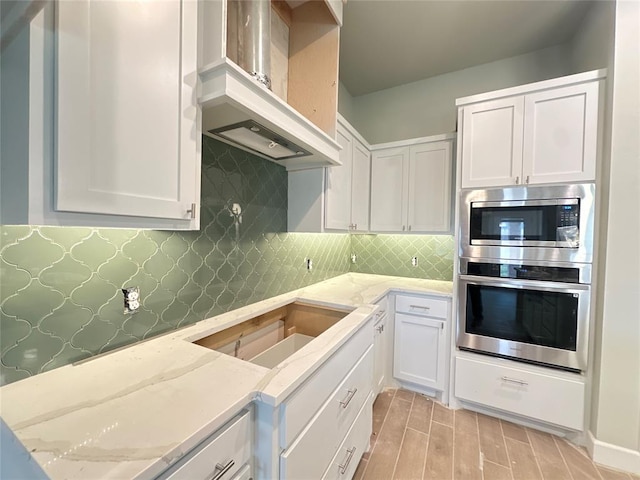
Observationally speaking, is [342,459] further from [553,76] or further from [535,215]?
[553,76]

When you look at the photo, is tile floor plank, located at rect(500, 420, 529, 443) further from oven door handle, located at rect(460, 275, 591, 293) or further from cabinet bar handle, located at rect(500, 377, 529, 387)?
oven door handle, located at rect(460, 275, 591, 293)

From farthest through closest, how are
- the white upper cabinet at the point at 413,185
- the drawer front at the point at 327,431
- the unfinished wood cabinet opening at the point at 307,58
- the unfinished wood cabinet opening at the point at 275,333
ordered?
the white upper cabinet at the point at 413,185, the unfinished wood cabinet opening at the point at 307,58, the unfinished wood cabinet opening at the point at 275,333, the drawer front at the point at 327,431

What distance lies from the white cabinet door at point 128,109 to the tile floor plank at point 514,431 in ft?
8.07

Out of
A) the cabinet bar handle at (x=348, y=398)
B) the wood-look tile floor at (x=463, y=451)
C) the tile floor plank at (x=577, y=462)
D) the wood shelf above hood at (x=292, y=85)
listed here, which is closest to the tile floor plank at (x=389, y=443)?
the wood-look tile floor at (x=463, y=451)

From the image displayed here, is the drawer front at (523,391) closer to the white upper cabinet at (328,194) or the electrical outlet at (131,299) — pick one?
the white upper cabinet at (328,194)

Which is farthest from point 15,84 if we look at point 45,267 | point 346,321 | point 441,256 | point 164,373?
point 441,256

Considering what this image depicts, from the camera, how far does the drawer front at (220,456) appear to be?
1.95ft

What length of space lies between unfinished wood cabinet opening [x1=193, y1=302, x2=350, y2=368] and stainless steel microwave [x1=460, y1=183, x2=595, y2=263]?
1.17 metres

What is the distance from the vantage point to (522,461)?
157 cm

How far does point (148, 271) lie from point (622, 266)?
8.33ft

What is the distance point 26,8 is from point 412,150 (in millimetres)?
2394

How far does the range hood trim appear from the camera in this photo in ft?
2.79

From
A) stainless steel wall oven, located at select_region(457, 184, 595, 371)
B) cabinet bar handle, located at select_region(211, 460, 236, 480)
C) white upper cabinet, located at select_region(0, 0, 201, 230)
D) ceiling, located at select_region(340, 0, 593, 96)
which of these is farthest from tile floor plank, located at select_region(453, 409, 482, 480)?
ceiling, located at select_region(340, 0, 593, 96)

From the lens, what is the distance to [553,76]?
2178mm
